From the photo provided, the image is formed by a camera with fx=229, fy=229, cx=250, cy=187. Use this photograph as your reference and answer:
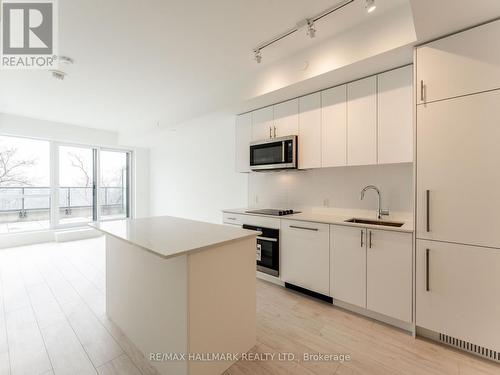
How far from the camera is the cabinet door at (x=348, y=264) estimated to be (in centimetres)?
221

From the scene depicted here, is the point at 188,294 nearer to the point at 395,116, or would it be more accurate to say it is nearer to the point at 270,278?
the point at 270,278

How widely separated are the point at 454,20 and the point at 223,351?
279cm

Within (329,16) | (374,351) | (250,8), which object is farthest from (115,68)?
(374,351)

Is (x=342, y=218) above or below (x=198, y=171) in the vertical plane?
below

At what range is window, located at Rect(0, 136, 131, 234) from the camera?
486 cm

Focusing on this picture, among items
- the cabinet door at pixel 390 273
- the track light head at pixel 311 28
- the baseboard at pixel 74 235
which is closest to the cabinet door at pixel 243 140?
the track light head at pixel 311 28

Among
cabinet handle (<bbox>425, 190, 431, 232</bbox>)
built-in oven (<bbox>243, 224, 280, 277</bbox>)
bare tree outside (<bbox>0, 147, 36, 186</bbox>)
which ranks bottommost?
built-in oven (<bbox>243, 224, 280, 277</bbox>)

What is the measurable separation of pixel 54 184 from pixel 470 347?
23.7ft

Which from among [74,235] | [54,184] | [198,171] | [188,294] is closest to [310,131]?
[188,294]

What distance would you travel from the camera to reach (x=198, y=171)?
5.10 m

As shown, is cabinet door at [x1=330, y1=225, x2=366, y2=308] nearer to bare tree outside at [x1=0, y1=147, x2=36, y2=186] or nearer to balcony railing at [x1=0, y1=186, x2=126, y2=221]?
balcony railing at [x1=0, y1=186, x2=126, y2=221]

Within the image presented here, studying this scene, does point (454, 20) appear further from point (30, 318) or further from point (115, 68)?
Result: point (30, 318)

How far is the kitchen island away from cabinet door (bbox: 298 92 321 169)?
1.44 m

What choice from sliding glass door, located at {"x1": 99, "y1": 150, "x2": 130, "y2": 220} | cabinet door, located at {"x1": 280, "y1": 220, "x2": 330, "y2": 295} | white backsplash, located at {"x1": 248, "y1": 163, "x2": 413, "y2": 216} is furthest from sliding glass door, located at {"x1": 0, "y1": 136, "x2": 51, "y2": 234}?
cabinet door, located at {"x1": 280, "y1": 220, "x2": 330, "y2": 295}
